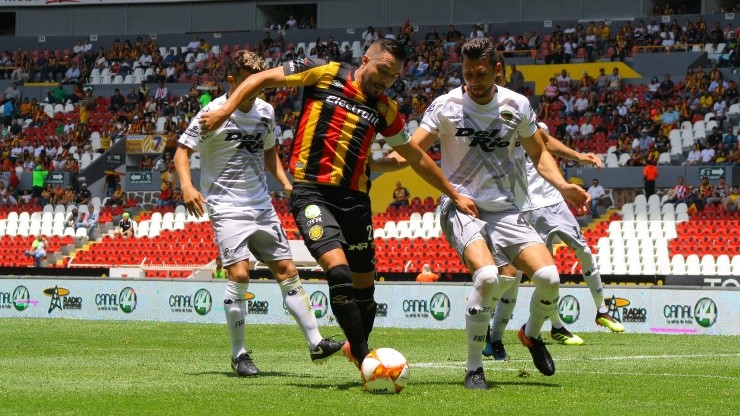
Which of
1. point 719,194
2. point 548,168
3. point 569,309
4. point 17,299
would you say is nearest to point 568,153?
point 548,168

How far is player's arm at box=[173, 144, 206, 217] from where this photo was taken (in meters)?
9.69

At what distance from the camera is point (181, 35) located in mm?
51812

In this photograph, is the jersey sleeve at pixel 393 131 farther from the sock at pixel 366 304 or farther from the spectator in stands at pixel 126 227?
the spectator in stands at pixel 126 227

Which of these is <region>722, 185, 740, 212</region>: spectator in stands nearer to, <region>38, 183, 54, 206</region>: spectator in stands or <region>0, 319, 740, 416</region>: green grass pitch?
<region>0, 319, 740, 416</region>: green grass pitch

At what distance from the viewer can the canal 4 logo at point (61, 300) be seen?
24159 millimetres

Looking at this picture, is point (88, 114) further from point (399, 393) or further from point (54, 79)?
point (399, 393)

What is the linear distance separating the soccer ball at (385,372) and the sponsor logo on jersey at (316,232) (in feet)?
3.11

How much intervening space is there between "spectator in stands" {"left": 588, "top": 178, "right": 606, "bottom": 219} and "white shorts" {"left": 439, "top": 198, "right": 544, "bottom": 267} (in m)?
23.3

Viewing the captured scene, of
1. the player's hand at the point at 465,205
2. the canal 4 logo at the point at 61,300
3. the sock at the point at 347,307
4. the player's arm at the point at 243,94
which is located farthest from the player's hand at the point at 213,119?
the canal 4 logo at the point at 61,300

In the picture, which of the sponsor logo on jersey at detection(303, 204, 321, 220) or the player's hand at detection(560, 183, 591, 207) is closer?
the sponsor logo on jersey at detection(303, 204, 321, 220)

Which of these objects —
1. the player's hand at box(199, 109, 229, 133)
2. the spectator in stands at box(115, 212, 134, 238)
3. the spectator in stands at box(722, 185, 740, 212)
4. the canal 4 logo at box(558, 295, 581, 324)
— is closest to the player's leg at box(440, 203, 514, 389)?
the player's hand at box(199, 109, 229, 133)

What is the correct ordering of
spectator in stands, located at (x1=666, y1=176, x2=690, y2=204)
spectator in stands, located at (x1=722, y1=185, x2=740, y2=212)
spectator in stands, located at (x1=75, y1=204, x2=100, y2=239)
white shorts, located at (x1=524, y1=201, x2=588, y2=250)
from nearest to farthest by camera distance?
white shorts, located at (x1=524, y1=201, x2=588, y2=250) < spectator in stands, located at (x1=722, y1=185, x2=740, y2=212) < spectator in stands, located at (x1=666, y1=176, x2=690, y2=204) < spectator in stands, located at (x1=75, y1=204, x2=100, y2=239)

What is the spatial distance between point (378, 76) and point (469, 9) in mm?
40884

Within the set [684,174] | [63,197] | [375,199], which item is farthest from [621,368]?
[63,197]
